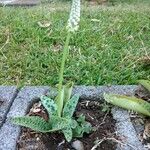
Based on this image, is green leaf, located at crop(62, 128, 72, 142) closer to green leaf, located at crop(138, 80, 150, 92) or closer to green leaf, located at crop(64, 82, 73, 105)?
green leaf, located at crop(64, 82, 73, 105)

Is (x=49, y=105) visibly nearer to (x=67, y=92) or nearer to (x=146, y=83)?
(x=67, y=92)

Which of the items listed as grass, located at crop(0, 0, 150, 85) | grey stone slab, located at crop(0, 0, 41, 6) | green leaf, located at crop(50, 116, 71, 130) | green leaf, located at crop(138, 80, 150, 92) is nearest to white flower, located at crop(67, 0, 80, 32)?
green leaf, located at crop(50, 116, 71, 130)

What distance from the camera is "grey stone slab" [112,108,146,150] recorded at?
2.00m

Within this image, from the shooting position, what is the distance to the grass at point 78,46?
9.50 feet

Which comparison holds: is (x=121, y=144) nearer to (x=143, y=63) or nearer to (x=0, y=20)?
(x=143, y=63)

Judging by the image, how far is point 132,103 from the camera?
2230mm

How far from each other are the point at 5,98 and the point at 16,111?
6.4 inches

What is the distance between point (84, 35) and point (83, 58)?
17.1 inches

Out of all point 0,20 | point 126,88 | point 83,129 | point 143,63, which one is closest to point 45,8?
point 0,20

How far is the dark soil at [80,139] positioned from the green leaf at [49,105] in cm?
10

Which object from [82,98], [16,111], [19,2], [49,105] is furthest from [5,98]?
[19,2]

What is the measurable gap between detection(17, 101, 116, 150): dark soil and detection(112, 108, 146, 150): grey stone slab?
3 centimetres

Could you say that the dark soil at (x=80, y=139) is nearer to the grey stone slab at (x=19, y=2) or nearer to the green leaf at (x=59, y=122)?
the green leaf at (x=59, y=122)

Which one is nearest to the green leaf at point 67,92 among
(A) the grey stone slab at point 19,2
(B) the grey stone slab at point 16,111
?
(B) the grey stone slab at point 16,111
